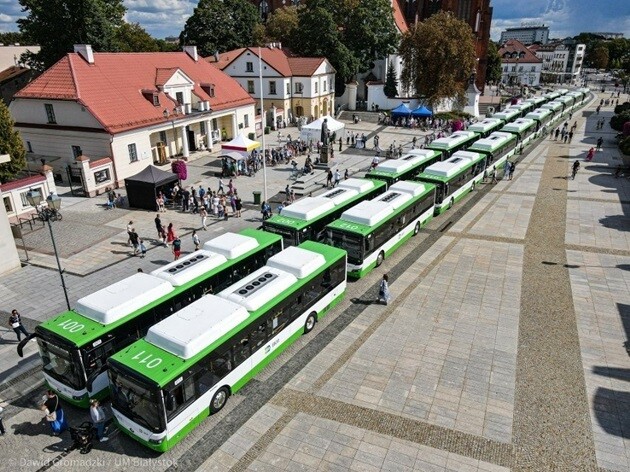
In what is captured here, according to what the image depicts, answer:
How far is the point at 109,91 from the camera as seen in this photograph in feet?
118

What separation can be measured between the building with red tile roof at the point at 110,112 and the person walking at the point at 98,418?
2420 cm

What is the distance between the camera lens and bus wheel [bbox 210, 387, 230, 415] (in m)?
12.8

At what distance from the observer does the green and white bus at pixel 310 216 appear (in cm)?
2062

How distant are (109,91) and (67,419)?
30.1 m

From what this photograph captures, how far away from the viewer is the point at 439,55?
5738cm

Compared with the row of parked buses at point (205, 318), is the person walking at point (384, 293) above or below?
below

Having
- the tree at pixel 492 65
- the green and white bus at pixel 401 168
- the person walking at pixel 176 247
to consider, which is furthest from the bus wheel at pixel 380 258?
the tree at pixel 492 65

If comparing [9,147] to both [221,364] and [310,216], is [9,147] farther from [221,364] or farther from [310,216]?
[221,364]

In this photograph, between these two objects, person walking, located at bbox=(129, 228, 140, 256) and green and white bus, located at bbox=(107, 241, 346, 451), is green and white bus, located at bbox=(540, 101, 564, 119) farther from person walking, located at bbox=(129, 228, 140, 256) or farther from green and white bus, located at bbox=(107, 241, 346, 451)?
green and white bus, located at bbox=(107, 241, 346, 451)

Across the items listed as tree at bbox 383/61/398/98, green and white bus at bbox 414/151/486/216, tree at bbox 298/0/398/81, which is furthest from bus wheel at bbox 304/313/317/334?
tree at bbox 383/61/398/98

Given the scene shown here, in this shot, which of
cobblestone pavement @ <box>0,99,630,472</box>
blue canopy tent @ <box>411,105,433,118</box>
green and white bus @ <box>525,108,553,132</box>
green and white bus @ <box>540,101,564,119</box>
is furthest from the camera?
green and white bus @ <box>540,101,564,119</box>

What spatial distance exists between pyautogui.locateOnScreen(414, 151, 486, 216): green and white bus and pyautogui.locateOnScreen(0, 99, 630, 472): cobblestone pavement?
5434 mm

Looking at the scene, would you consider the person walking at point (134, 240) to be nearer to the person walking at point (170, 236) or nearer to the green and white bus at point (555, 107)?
the person walking at point (170, 236)

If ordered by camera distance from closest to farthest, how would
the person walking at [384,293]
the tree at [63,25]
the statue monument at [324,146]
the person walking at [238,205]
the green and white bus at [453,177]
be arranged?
the person walking at [384,293] < the person walking at [238,205] < the green and white bus at [453,177] < the statue monument at [324,146] < the tree at [63,25]
